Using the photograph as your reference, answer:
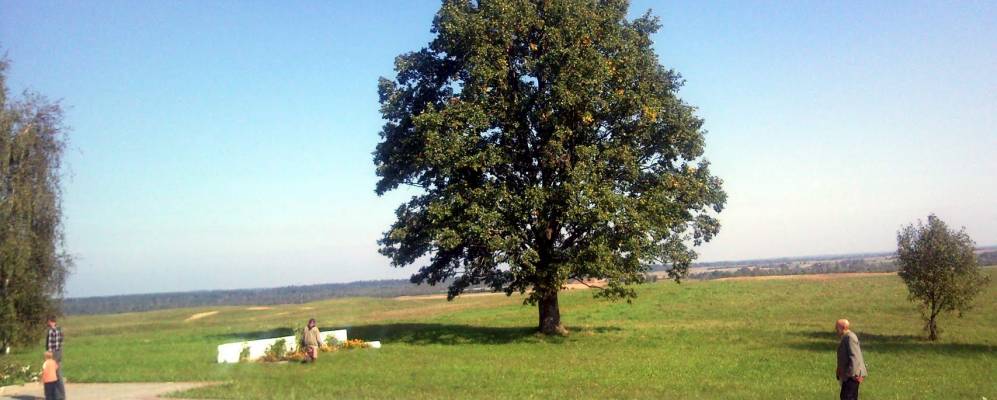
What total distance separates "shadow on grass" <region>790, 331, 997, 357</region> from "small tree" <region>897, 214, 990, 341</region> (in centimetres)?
140

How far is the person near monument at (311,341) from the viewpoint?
75.1 feet

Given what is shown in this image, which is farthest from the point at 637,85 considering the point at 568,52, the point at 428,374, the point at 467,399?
the point at 467,399

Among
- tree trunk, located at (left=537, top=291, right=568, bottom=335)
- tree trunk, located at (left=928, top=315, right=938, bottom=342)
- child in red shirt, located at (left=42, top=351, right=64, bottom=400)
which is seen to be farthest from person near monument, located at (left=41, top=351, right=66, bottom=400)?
tree trunk, located at (left=928, top=315, right=938, bottom=342)

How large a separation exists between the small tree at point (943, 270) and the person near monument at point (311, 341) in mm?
23535

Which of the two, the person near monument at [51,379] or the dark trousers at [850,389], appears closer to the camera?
the dark trousers at [850,389]

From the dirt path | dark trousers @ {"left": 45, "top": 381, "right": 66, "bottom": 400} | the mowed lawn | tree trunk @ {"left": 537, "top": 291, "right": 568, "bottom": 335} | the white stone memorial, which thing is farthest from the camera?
tree trunk @ {"left": 537, "top": 291, "right": 568, "bottom": 335}

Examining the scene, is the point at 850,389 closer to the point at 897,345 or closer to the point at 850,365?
the point at 850,365

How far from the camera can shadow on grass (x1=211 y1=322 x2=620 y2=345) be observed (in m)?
29.8

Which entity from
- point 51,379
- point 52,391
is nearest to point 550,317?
point 52,391

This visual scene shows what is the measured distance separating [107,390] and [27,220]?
14.1 m

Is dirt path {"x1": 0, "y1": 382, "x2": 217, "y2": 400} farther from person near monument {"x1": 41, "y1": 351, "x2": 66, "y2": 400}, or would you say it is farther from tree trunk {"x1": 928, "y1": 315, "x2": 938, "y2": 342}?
tree trunk {"x1": 928, "y1": 315, "x2": 938, "y2": 342}

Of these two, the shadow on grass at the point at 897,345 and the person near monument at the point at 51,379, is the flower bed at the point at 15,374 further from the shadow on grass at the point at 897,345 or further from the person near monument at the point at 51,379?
the shadow on grass at the point at 897,345

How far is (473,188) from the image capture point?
2784 centimetres

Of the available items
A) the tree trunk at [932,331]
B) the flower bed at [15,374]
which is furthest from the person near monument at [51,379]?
the tree trunk at [932,331]
